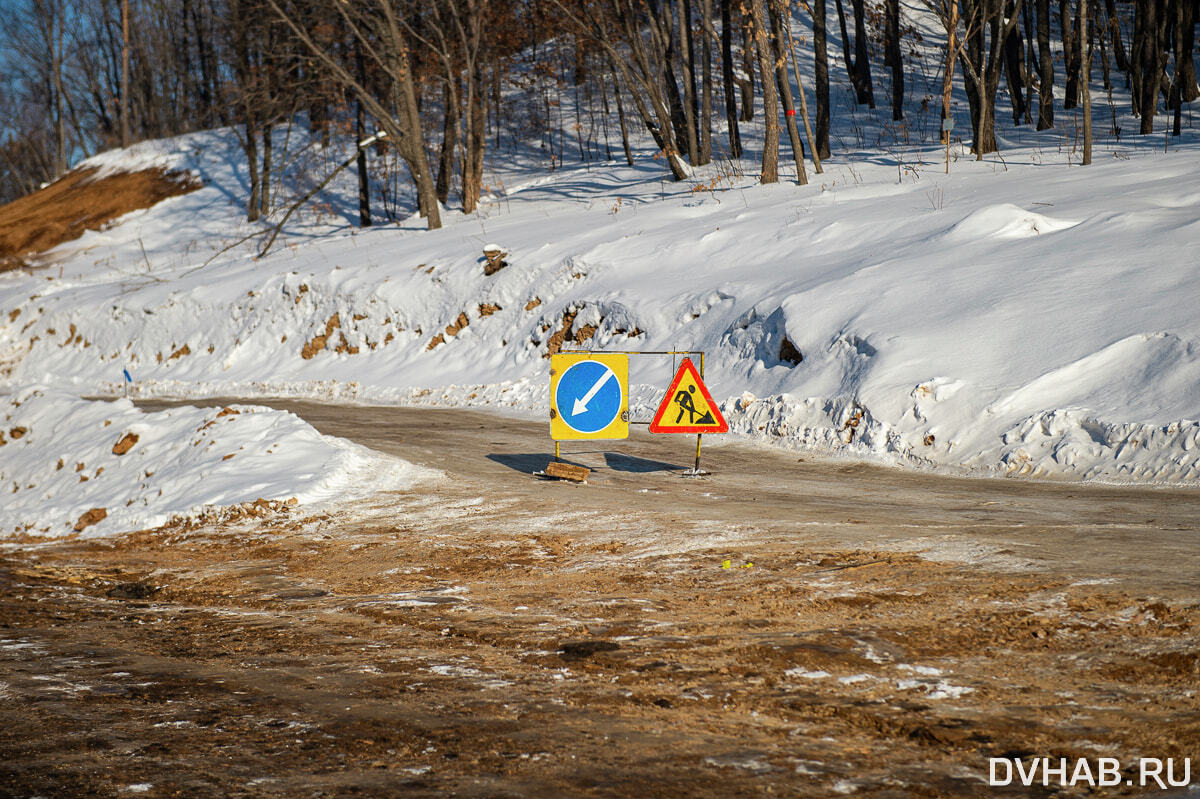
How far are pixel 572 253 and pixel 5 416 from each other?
12.1 m

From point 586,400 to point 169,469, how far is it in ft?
17.0

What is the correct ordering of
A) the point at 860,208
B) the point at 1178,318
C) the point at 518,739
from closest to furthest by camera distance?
the point at 518,739 < the point at 1178,318 < the point at 860,208

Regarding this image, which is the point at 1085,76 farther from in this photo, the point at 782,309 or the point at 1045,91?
the point at 782,309

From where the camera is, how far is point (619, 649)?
17.2ft

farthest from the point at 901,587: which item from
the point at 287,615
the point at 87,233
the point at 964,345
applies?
the point at 87,233

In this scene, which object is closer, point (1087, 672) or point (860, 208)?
point (1087, 672)

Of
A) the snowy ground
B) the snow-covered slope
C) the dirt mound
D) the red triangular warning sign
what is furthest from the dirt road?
the dirt mound

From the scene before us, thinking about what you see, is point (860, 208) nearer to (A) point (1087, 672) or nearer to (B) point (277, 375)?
(B) point (277, 375)

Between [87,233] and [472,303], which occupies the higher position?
[87,233]

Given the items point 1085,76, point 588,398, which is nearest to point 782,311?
point 588,398

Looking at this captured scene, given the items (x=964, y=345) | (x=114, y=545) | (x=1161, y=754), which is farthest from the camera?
(x=964, y=345)

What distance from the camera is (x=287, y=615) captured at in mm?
6488

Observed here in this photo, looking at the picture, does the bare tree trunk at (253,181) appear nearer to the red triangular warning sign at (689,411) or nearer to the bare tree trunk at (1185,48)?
the red triangular warning sign at (689,411)
